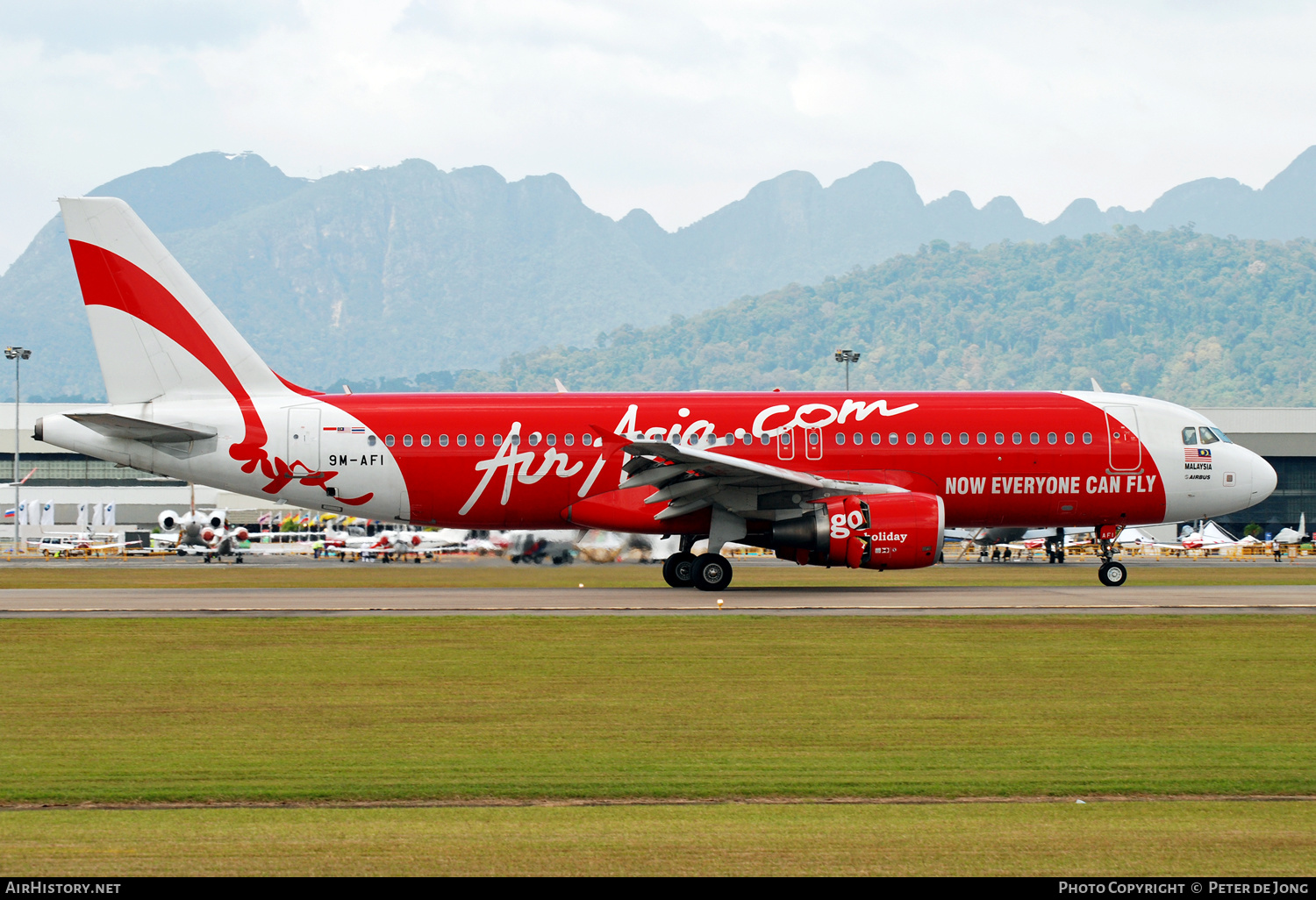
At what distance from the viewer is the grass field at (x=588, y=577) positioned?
118ft

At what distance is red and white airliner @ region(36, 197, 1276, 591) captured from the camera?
31750mm

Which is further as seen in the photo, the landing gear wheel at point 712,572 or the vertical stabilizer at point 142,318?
the vertical stabilizer at point 142,318

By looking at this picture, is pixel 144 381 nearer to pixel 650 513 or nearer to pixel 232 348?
pixel 232 348

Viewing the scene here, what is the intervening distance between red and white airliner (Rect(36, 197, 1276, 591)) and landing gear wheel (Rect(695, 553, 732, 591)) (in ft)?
0.20

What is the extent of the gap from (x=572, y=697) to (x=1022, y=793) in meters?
6.40

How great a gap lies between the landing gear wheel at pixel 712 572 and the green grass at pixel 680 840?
2100 centimetres

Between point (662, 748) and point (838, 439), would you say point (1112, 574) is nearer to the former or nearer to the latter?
point (838, 439)

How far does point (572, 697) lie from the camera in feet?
51.6

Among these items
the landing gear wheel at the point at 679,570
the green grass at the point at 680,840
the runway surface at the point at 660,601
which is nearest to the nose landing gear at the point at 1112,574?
the runway surface at the point at 660,601

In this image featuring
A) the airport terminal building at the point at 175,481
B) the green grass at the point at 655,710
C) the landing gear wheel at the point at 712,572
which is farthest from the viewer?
the airport terminal building at the point at 175,481

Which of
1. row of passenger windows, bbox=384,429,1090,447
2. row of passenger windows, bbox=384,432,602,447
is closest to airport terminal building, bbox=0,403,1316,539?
row of passenger windows, bbox=384,429,1090,447

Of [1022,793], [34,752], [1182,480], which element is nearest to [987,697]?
[1022,793]

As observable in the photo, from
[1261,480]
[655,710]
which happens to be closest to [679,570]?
[1261,480]

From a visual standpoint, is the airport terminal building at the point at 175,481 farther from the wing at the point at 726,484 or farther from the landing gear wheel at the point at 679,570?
the wing at the point at 726,484
